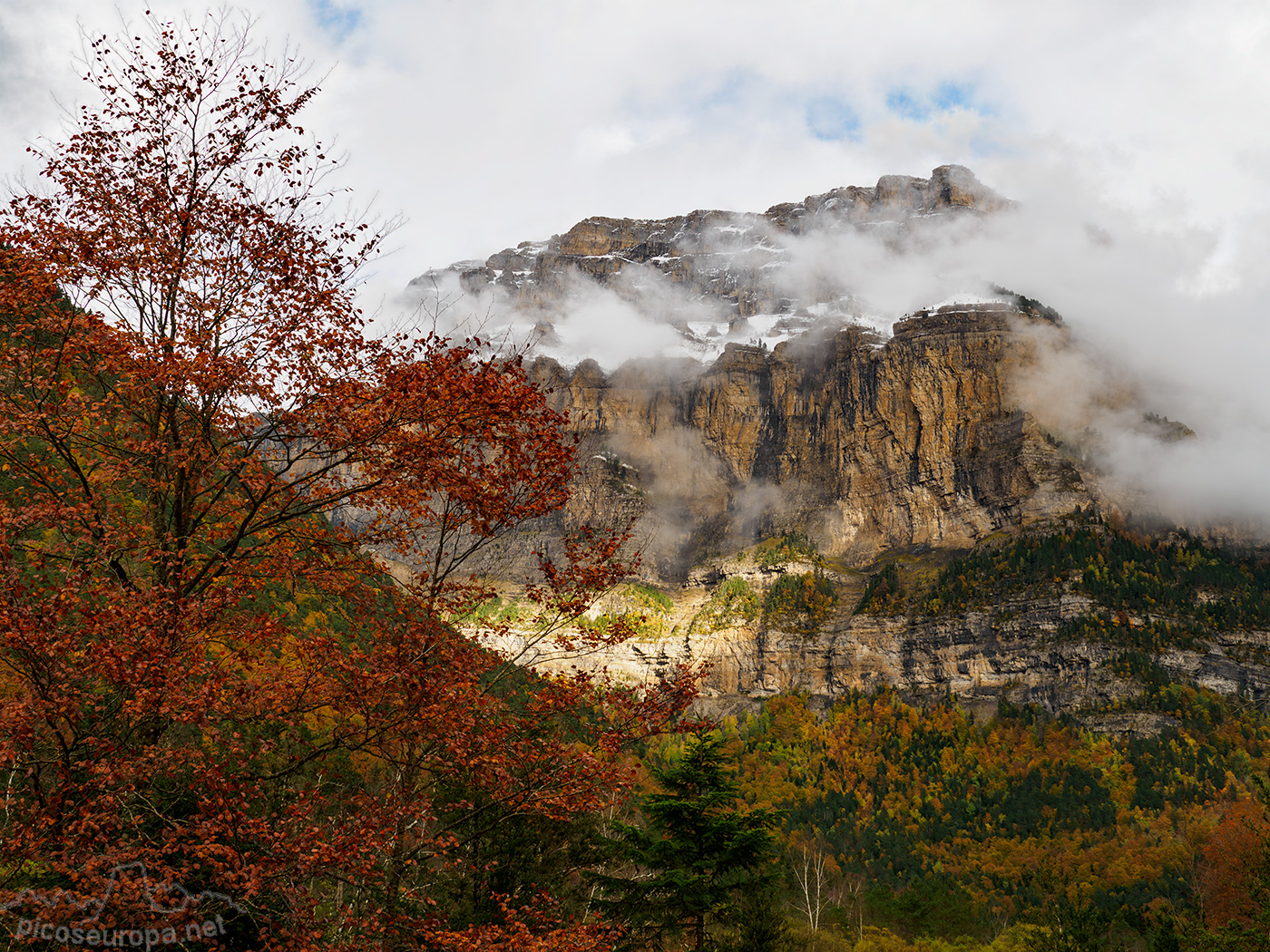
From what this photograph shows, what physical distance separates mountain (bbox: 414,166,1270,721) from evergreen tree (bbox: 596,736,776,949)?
9804 centimetres

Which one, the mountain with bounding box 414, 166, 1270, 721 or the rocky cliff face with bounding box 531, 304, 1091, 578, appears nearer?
the mountain with bounding box 414, 166, 1270, 721

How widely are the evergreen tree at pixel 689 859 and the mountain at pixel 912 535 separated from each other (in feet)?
322

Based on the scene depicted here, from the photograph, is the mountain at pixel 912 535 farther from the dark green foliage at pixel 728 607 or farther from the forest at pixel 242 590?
the forest at pixel 242 590

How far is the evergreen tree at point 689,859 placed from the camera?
53.5 feet

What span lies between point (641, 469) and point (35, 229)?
187m

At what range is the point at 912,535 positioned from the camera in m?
162

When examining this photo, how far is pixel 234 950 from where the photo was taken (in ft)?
29.2

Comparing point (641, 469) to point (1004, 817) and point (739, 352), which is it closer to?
point (739, 352)

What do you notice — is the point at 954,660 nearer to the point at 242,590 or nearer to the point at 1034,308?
the point at 1034,308

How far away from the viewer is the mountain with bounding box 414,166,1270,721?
127 m

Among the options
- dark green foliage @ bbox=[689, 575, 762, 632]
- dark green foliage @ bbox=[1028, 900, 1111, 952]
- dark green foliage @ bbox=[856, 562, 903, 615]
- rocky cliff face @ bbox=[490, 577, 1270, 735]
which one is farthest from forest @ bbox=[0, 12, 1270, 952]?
dark green foliage @ bbox=[689, 575, 762, 632]

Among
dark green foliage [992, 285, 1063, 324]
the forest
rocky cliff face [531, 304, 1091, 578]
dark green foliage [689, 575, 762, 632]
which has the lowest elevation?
the forest

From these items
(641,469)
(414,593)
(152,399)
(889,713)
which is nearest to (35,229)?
(152,399)

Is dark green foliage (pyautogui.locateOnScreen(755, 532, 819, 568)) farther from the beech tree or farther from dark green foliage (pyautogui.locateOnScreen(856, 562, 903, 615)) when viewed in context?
the beech tree
